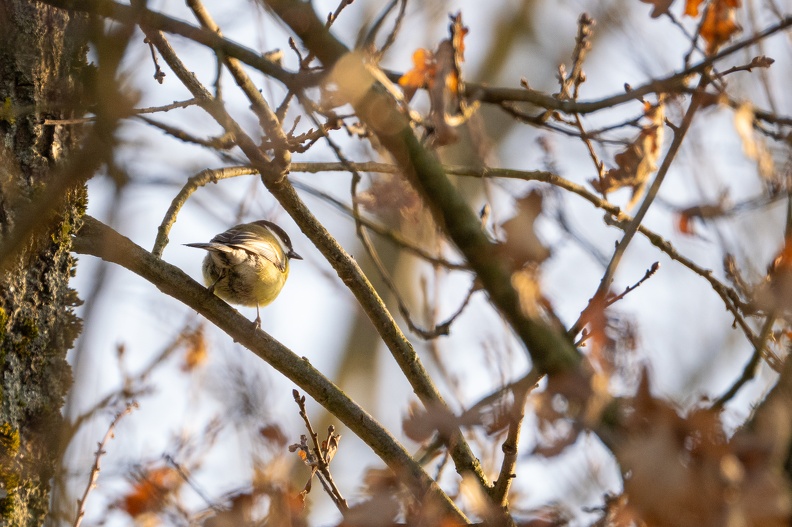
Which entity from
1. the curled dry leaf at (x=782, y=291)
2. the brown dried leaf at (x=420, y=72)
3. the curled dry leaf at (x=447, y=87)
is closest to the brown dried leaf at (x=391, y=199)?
the brown dried leaf at (x=420, y=72)

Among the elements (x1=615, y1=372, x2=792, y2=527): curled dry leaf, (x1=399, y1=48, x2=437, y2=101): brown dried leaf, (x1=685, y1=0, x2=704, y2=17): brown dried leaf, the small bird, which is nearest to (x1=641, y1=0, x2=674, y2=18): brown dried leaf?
(x1=685, y1=0, x2=704, y2=17): brown dried leaf

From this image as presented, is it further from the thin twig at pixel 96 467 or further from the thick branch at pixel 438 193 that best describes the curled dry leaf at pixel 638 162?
the thin twig at pixel 96 467

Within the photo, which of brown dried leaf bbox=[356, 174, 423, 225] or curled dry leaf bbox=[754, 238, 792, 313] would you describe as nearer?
curled dry leaf bbox=[754, 238, 792, 313]

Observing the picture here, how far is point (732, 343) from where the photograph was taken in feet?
18.9

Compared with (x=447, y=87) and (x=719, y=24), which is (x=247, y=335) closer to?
(x=447, y=87)

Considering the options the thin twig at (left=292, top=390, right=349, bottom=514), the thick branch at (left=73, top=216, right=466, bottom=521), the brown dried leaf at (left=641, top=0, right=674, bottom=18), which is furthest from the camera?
the thick branch at (left=73, top=216, right=466, bottom=521)

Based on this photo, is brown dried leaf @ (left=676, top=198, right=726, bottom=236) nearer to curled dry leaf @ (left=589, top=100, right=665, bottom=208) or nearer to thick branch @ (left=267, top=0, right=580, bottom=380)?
curled dry leaf @ (left=589, top=100, right=665, bottom=208)

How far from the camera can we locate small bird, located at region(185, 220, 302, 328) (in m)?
4.52

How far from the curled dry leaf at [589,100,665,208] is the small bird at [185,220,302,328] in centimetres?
216

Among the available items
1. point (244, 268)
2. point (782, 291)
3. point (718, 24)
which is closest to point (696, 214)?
point (718, 24)

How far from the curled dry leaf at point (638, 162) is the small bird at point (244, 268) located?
2163mm

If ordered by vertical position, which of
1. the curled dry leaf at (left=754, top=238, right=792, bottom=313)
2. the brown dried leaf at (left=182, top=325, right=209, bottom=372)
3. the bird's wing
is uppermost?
the bird's wing

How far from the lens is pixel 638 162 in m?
2.93

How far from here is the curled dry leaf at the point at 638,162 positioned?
2.87m
